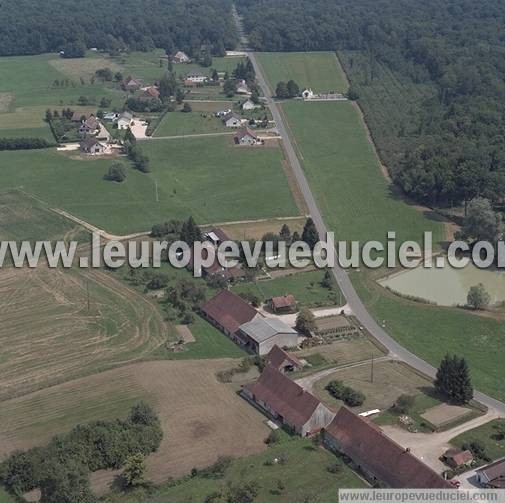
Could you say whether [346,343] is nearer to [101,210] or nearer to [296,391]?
[296,391]

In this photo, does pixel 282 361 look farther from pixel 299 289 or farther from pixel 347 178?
pixel 347 178

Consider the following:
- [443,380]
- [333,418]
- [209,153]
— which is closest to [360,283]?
[443,380]

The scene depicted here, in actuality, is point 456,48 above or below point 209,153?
above

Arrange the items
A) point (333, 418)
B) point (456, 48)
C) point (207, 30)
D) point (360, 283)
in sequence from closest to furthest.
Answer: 1. point (333, 418)
2. point (360, 283)
3. point (456, 48)
4. point (207, 30)

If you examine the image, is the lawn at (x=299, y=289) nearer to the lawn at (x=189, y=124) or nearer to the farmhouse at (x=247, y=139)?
the farmhouse at (x=247, y=139)

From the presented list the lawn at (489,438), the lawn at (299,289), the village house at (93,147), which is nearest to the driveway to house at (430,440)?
the lawn at (489,438)

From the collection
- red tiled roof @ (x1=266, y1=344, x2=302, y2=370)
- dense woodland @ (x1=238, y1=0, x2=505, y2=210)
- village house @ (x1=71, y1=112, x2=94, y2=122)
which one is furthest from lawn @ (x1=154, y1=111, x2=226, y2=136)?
red tiled roof @ (x1=266, y1=344, x2=302, y2=370)

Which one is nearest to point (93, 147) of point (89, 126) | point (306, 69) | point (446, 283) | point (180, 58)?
point (89, 126)
